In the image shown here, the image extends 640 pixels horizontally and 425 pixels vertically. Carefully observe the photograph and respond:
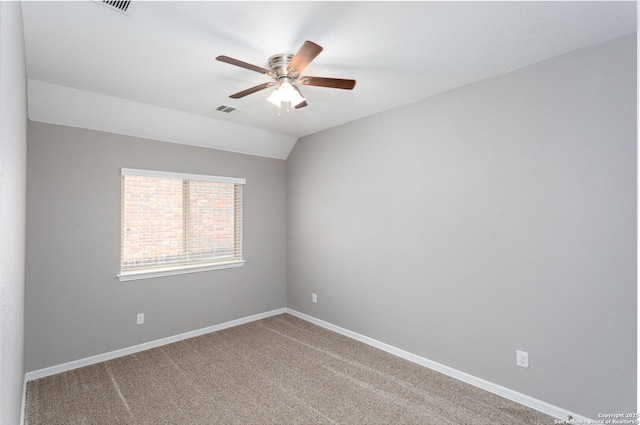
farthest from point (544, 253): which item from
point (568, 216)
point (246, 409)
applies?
point (246, 409)

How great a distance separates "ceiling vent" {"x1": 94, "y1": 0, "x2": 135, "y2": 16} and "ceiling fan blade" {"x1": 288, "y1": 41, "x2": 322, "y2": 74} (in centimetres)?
95

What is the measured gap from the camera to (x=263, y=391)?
2.86 metres

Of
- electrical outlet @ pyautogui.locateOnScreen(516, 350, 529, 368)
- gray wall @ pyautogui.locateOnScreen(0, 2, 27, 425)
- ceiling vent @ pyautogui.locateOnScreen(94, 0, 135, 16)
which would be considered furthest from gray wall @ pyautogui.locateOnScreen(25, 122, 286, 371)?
electrical outlet @ pyautogui.locateOnScreen(516, 350, 529, 368)

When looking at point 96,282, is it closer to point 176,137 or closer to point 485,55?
point 176,137

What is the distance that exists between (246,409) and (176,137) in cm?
304

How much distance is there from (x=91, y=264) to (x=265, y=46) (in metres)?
2.87

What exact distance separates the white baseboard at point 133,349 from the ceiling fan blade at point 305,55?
342cm

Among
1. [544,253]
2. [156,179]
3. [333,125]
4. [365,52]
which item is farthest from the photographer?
[333,125]

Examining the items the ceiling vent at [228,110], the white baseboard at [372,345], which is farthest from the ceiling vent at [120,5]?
the white baseboard at [372,345]

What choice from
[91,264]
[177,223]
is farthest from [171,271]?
[91,264]

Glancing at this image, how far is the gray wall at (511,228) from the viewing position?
2240 mm

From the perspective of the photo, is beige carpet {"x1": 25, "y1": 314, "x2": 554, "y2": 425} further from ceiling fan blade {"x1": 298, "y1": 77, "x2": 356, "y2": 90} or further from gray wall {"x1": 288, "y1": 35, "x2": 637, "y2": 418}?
ceiling fan blade {"x1": 298, "y1": 77, "x2": 356, "y2": 90}

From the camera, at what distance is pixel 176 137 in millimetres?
3930

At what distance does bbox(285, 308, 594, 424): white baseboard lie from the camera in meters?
2.42
